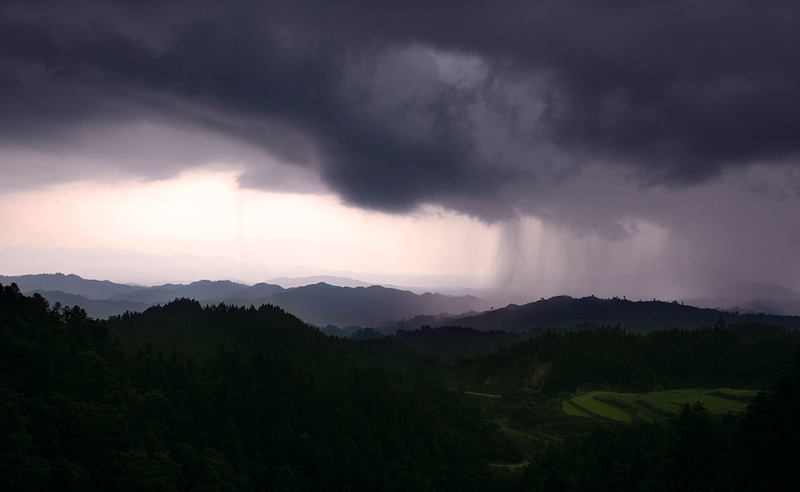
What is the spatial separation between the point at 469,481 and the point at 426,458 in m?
8.99

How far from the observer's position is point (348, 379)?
365ft

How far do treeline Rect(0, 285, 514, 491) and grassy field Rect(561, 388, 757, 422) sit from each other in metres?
43.5

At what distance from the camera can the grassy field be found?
134125 mm

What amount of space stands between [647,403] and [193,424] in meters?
129

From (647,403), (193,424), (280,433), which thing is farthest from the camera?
(647,403)

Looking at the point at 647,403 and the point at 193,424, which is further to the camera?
the point at 647,403

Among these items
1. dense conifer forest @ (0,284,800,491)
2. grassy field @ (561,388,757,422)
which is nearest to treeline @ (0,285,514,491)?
dense conifer forest @ (0,284,800,491)

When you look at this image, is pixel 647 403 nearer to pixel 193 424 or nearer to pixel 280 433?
pixel 280 433

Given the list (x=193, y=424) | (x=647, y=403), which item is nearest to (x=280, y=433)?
(x=193, y=424)

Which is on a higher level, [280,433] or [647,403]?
[280,433]

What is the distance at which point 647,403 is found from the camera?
142m

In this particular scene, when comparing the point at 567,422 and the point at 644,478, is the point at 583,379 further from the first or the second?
the point at 644,478

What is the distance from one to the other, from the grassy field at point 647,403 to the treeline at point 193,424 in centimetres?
4346

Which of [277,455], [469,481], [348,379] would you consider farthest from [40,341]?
[469,481]
